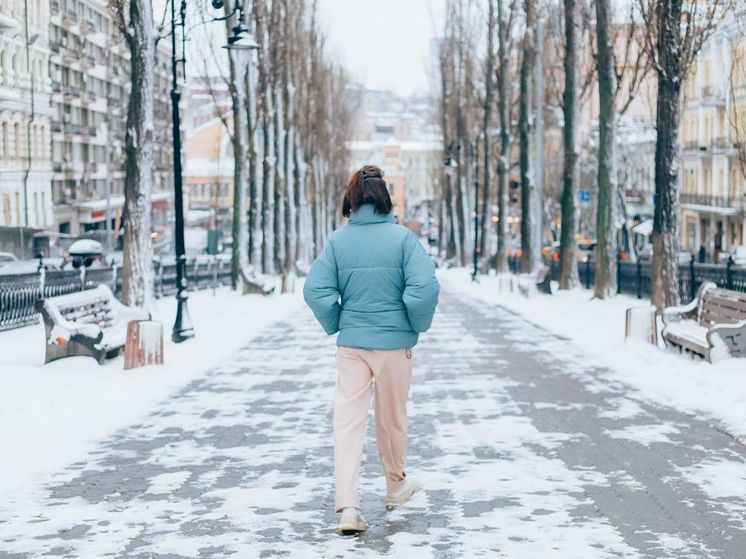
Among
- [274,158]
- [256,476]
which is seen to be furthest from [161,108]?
[256,476]

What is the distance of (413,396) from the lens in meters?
13.2

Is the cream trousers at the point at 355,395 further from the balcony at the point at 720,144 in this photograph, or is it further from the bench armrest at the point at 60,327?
the balcony at the point at 720,144

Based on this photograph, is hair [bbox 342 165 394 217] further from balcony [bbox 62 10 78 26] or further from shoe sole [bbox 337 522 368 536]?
balcony [bbox 62 10 78 26]

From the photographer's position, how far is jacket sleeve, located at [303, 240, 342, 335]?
23.5ft

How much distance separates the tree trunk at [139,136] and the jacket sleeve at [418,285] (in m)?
15.2

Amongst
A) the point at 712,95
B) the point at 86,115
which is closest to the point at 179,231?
the point at 712,95

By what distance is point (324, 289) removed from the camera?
717 cm

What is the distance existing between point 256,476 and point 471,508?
1.78 meters

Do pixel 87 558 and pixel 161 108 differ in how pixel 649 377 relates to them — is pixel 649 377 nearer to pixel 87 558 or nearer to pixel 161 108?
pixel 87 558

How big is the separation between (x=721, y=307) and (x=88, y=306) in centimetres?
837

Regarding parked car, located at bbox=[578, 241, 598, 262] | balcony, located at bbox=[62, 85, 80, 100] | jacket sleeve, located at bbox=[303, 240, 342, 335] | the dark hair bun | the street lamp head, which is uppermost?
balcony, located at bbox=[62, 85, 80, 100]

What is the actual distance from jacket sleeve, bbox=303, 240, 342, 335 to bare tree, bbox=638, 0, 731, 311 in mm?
14134

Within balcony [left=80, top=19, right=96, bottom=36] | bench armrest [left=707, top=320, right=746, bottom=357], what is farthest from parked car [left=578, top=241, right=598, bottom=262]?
balcony [left=80, top=19, right=96, bottom=36]

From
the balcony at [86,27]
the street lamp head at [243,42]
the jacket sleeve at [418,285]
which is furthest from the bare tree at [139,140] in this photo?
the balcony at [86,27]
